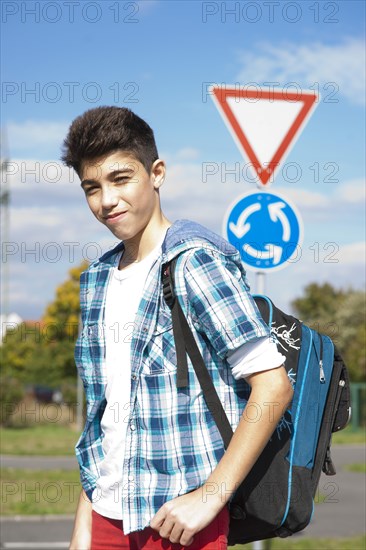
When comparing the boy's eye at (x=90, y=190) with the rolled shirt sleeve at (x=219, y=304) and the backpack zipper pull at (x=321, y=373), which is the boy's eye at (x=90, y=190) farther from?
the backpack zipper pull at (x=321, y=373)

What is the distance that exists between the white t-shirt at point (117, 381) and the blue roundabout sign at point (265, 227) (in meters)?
2.87

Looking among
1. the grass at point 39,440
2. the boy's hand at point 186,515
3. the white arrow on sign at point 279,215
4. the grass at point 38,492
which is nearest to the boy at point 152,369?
the boy's hand at point 186,515

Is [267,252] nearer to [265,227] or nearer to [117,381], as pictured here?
[265,227]

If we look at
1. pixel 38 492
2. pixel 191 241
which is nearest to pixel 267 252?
pixel 191 241

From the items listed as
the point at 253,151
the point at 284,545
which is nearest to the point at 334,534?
the point at 284,545

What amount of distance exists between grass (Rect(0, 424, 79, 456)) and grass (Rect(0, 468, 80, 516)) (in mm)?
5089

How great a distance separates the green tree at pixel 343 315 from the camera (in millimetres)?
35031

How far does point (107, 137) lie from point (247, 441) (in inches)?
35.6

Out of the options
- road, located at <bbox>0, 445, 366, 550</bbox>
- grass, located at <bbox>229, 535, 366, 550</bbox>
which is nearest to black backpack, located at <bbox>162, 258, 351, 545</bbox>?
road, located at <bbox>0, 445, 366, 550</bbox>

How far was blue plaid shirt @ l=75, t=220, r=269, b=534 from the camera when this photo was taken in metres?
2.21

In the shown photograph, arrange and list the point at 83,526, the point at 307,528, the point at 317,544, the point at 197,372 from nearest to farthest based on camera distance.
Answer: the point at 197,372 < the point at 83,526 < the point at 317,544 < the point at 307,528

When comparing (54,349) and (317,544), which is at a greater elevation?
(54,349)

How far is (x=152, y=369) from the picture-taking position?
7.59ft

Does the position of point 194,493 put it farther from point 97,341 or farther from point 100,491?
point 97,341
